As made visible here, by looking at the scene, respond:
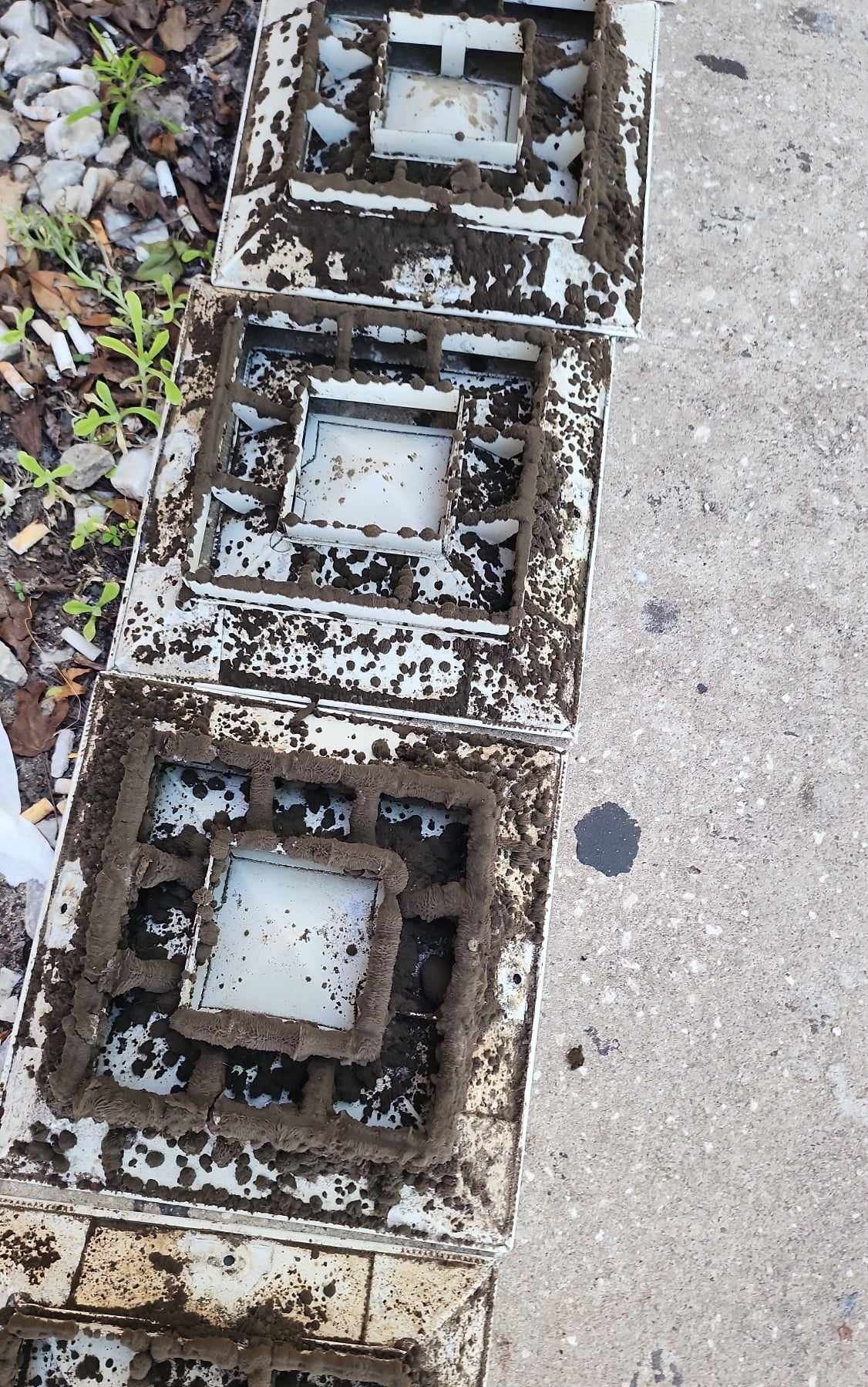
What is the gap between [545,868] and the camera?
1.96 metres

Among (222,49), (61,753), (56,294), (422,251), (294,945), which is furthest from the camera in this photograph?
(222,49)

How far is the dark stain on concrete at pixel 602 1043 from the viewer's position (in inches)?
86.5

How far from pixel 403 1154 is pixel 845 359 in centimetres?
224

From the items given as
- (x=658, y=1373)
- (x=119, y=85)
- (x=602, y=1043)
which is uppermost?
(x=119, y=85)

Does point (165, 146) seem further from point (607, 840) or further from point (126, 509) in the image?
point (607, 840)

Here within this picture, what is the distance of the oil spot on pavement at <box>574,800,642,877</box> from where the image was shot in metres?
2.25

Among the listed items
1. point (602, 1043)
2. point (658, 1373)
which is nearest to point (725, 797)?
point (602, 1043)

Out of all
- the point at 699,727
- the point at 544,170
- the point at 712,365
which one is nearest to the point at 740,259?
the point at 712,365

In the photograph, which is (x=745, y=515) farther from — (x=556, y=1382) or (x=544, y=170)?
(x=556, y=1382)

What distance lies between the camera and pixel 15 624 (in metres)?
2.23

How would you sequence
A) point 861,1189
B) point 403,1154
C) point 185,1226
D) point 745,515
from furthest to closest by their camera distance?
point 745,515 < point 861,1189 < point 185,1226 < point 403,1154

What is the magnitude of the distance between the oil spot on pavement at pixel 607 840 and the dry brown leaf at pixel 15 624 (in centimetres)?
143

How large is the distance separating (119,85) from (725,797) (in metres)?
2.44

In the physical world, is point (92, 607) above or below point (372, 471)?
below
